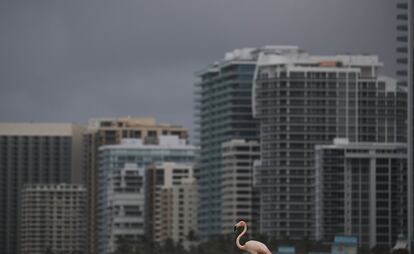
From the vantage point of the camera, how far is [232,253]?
197 metres

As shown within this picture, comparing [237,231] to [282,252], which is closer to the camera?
[237,231]

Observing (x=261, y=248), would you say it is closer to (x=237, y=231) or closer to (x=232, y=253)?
(x=237, y=231)

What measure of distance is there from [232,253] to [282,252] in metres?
4.40

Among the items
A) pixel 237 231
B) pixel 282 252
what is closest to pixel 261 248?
pixel 237 231

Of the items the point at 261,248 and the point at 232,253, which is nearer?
the point at 261,248

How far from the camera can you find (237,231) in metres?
38.4

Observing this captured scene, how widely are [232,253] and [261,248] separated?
159m

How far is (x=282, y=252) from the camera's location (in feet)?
645

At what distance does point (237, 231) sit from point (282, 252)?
15845 cm

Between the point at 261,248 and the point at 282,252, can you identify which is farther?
the point at 282,252

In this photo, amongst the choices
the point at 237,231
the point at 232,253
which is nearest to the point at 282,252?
the point at 232,253

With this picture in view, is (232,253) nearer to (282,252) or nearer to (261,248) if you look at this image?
(282,252)

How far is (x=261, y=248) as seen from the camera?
37656 mm

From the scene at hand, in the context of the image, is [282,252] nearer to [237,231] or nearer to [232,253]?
[232,253]
